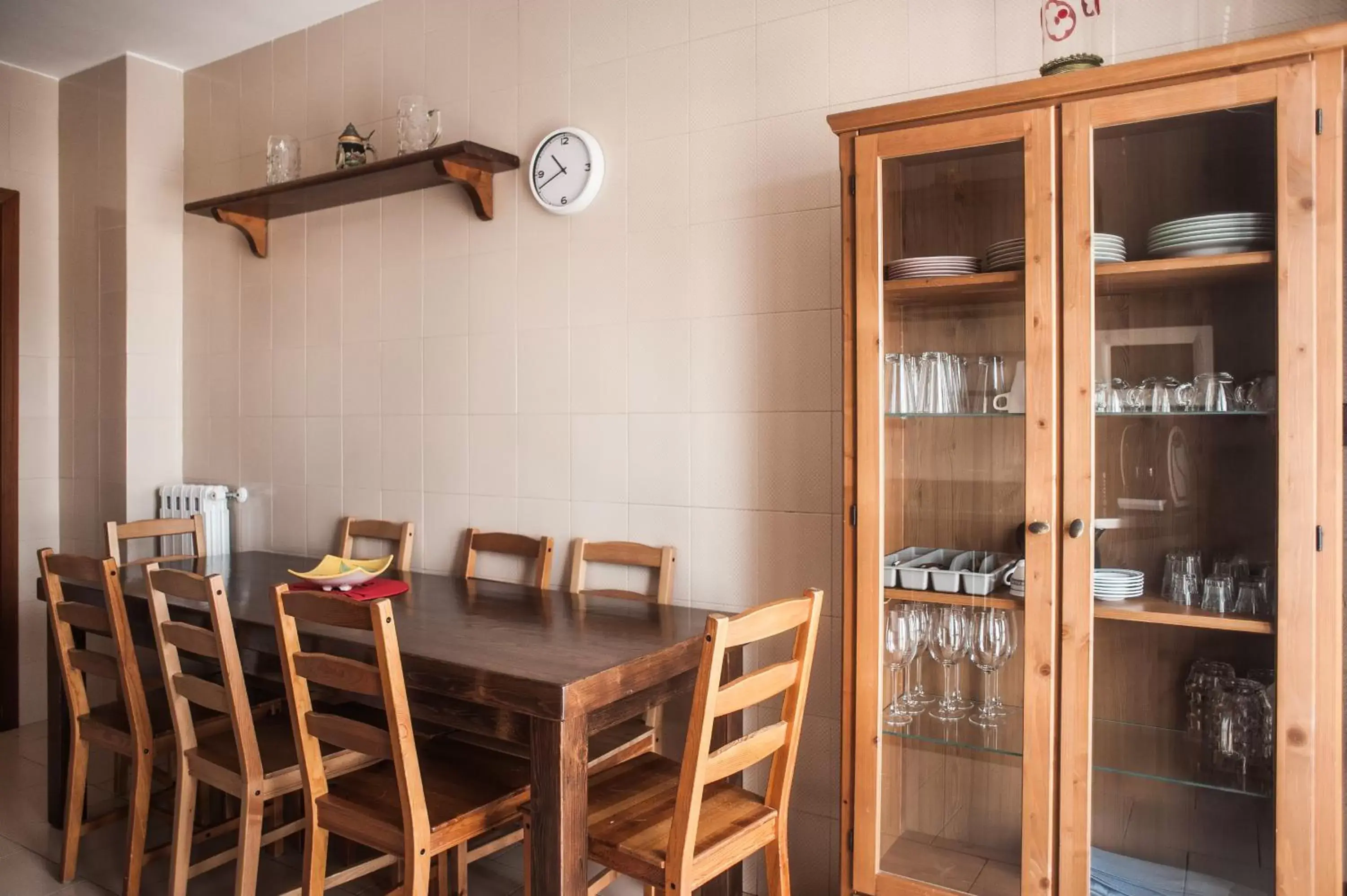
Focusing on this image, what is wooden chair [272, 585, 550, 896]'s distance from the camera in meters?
1.87

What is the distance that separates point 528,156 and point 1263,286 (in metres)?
2.10

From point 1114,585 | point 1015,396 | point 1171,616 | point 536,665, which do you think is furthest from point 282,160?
point 1171,616

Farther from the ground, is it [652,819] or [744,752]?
[744,752]

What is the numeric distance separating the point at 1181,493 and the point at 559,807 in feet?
4.34

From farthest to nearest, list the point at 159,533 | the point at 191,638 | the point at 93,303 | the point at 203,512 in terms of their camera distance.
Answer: the point at 93,303
the point at 203,512
the point at 159,533
the point at 191,638

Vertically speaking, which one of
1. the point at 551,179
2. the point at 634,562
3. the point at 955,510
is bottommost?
the point at 634,562

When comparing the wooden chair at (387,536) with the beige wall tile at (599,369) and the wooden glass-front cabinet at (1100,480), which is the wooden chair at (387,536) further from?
the wooden glass-front cabinet at (1100,480)

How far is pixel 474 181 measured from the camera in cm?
295

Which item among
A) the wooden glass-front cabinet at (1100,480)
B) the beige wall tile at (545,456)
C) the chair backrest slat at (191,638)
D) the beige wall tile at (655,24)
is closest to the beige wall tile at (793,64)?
the beige wall tile at (655,24)

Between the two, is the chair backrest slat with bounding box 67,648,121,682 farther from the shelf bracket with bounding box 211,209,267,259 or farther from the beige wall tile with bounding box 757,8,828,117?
the beige wall tile with bounding box 757,8,828,117

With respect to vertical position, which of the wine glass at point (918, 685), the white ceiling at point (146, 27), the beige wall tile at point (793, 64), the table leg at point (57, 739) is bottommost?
the table leg at point (57, 739)

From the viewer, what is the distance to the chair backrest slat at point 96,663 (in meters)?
2.54

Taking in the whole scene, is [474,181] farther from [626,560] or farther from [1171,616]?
[1171,616]

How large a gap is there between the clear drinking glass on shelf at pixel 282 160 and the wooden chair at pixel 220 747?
1.64m
